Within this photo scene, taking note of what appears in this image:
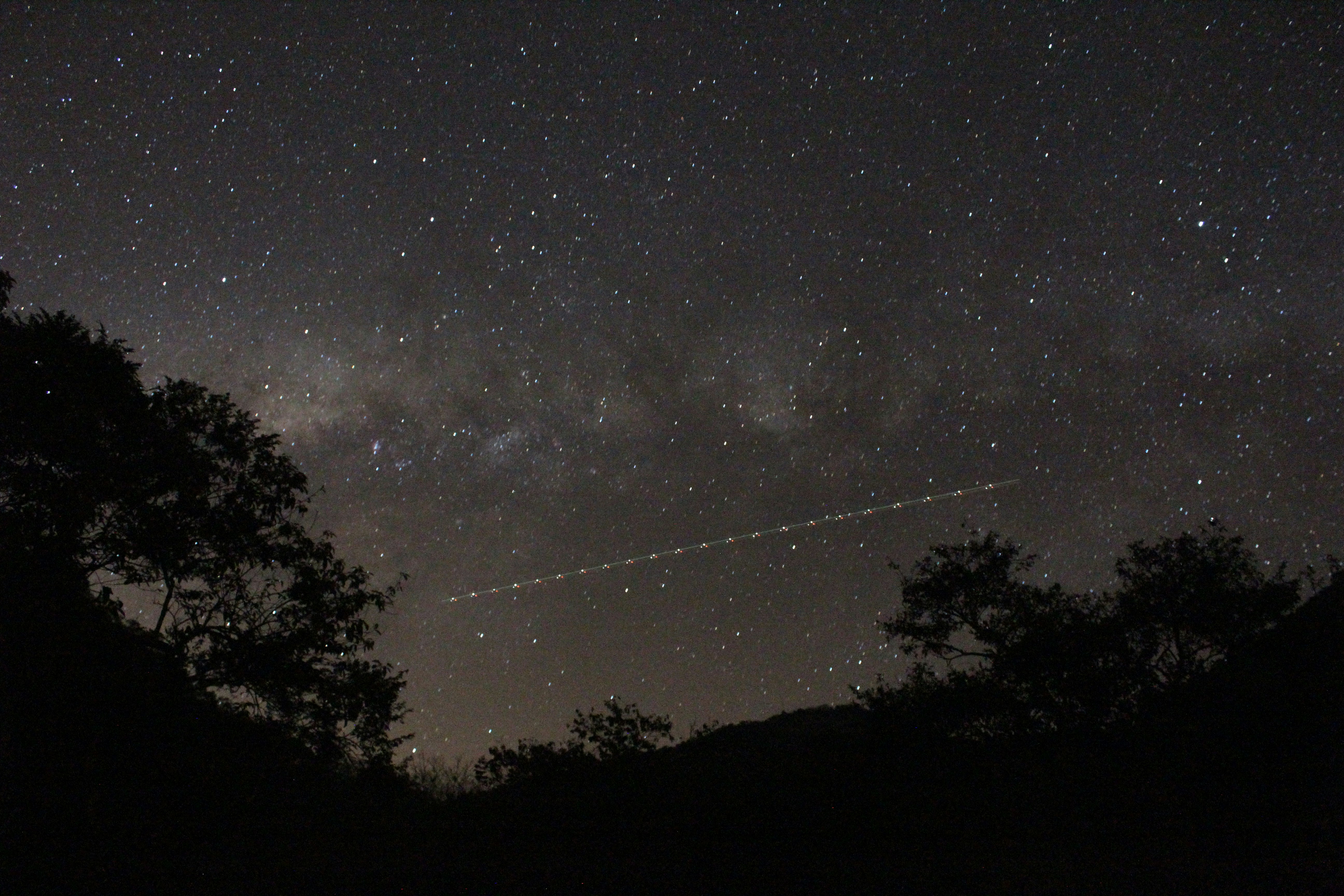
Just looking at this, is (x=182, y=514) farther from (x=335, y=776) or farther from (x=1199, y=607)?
(x=1199, y=607)

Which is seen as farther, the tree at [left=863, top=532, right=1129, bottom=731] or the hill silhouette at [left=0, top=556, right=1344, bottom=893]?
the tree at [left=863, top=532, right=1129, bottom=731]

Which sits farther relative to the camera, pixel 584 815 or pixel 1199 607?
pixel 1199 607

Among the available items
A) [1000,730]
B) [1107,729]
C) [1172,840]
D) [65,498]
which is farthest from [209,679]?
[1107,729]

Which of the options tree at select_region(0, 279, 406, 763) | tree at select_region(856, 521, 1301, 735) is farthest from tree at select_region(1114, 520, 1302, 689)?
tree at select_region(0, 279, 406, 763)

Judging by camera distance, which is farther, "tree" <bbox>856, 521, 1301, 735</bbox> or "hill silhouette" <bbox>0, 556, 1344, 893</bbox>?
"tree" <bbox>856, 521, 1301, 735</bbox>

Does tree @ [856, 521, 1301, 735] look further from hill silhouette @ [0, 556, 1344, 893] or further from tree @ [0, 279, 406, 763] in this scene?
tree @ [0, 279, 406, 763]

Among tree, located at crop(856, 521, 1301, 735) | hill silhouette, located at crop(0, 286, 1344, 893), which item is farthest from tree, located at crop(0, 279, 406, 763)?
tree, located at crop(856, 521, 1301, 735)

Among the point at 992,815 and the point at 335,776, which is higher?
the point at 335,776

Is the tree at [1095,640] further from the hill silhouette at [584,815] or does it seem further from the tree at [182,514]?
the tree at [182,514]

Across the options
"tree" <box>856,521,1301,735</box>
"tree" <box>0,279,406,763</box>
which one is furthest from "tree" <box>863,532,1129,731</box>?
"tree" <box>0,279,406,763</box>

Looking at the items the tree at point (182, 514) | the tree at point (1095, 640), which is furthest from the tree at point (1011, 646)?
the tree at point (182, 514)

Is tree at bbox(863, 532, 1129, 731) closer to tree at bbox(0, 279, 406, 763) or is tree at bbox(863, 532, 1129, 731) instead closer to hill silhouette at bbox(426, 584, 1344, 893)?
hill silhouette at bbox(426, 584, 1344, 893)

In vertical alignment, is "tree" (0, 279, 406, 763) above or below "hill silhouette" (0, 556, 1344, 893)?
above

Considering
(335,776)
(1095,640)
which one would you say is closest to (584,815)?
(335,776)
